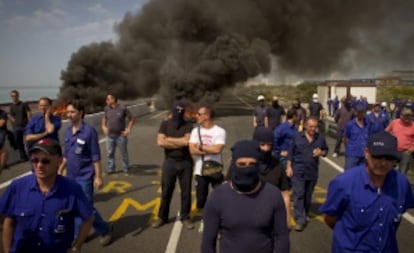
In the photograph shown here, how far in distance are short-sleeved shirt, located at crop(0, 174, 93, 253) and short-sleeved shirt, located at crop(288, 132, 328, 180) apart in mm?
3564

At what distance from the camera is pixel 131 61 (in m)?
36.3

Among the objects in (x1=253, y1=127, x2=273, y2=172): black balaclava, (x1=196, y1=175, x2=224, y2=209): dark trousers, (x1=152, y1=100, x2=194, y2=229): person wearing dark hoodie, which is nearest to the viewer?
(x1=253, y1=127, x2=273, y2=172): black balaclava

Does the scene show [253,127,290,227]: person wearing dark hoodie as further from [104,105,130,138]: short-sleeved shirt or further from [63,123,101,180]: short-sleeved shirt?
[104,105,130,138]: short-sleeved shirt

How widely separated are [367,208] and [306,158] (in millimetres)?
2871

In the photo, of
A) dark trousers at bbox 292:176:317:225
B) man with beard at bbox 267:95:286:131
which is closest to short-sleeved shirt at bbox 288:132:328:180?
dark trousers at bbox 292:176:317:225

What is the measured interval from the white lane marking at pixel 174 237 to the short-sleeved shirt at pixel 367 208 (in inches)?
96.4

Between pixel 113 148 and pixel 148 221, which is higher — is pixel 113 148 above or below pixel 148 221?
above

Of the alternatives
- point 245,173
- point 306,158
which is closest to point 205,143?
point 306,158

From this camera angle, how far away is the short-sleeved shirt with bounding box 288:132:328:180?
5.39 meters

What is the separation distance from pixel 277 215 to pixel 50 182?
1.43 meters

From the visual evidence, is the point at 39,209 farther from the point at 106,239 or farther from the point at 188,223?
the point at 188,223

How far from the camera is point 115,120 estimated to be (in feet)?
28.7

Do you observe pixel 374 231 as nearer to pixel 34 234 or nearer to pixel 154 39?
pixel 34 234

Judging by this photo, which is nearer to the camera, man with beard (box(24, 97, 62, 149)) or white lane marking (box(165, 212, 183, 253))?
white lane marking (box(165, 212, 183, 253))
